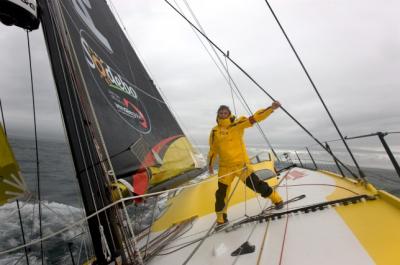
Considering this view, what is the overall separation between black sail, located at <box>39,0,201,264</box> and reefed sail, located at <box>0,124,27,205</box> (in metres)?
0.45

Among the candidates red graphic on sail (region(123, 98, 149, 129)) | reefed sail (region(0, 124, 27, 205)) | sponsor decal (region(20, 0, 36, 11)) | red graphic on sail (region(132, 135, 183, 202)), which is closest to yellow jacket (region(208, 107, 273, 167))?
red graphic on sail (region(132, 135, 183, 202))

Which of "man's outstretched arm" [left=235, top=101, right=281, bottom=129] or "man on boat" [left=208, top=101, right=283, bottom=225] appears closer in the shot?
"man's outstretched arm" [left=235, top=101, right=281, bottom=129]

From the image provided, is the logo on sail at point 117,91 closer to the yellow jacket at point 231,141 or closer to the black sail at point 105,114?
the black sail at point 105,114

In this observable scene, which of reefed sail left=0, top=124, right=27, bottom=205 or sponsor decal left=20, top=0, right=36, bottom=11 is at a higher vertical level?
sponsor decal left=20, top=0, right=36, bottom=11

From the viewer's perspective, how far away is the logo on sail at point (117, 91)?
2.91m

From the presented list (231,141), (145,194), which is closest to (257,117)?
(231,141)

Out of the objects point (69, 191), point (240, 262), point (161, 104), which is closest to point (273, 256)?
point (240, 262)

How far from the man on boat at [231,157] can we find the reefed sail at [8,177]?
1.88m

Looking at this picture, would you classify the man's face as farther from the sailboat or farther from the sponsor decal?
the sponsor decal

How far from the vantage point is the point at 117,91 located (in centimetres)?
322

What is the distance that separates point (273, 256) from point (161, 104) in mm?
3469

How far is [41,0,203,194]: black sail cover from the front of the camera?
2473 mm

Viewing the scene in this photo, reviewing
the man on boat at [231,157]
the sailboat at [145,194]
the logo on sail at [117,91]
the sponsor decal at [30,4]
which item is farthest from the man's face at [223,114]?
the sponsor decal at [30,4]

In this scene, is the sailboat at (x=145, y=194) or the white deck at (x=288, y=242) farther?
the sailboat at (x=145, y=194)
